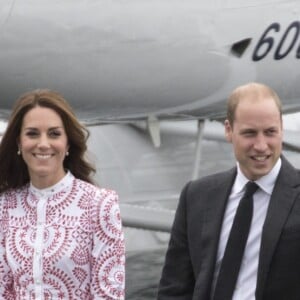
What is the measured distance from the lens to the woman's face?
136 inches

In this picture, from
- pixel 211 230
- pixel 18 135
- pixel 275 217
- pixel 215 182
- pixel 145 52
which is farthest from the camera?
pixel 145 52

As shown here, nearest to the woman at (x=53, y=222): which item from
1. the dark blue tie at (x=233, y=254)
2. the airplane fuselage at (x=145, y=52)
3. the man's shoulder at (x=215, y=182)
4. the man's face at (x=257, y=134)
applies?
the man's shoulder at (x=215, y=182)

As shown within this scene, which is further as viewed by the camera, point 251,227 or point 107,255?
point 107,255

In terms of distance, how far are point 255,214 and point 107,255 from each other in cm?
46

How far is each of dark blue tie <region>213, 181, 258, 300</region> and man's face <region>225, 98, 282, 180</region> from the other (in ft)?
0.40

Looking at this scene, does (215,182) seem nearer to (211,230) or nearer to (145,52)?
(211,230)

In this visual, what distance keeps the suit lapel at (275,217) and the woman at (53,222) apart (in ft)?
1.55

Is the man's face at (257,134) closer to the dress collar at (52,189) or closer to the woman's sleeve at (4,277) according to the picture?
the dress collar at (52,189)

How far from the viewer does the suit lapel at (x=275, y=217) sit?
10.4 feet

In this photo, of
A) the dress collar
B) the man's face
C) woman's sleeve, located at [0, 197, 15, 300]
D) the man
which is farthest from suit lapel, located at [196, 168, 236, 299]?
woman's sleeve, located at [0, 197, 15, 300]

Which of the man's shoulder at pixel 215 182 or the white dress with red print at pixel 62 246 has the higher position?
the man's shoulder at pixel 215 182

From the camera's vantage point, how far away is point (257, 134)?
322 cm

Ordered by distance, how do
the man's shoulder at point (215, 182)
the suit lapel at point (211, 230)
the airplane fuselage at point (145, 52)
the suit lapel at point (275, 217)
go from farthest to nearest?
1. the airplane fuselage at point (145, 52)
2. the man's shoulder at point (215, 182)
3. the suit lapel at point (211, 230)
4. the suit lapel at point (275, 217)

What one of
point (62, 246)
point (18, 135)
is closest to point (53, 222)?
point (62, 246)
